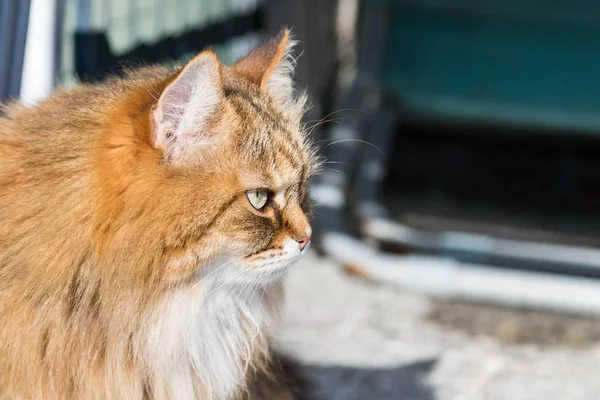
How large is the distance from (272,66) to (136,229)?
50 centimetres

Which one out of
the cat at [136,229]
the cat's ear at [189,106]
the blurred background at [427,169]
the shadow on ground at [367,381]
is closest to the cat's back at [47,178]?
the cat at [136,229]

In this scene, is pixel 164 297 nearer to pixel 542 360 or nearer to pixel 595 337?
pixel 542 360

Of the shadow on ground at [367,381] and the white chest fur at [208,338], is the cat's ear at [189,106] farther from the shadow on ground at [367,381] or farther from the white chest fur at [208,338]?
the shadow on ground at [367,381]

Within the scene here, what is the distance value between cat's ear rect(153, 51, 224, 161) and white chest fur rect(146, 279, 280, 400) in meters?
0.28

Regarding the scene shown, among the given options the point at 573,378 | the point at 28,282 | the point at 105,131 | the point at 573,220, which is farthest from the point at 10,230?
the point at 573,220

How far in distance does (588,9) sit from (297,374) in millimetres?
2507

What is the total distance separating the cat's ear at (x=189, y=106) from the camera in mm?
1311

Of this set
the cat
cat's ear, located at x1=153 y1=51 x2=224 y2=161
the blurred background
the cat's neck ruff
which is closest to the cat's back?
the cat

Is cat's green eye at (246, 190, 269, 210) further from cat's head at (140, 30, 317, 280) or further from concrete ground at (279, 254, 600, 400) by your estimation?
concrete ground at (279, 254, 600, 400)

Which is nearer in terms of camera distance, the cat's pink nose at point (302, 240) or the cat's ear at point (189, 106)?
the cat's ear at point (189, 106)

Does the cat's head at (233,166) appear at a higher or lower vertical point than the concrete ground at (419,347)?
higher

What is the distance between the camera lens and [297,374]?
2045 millimetres

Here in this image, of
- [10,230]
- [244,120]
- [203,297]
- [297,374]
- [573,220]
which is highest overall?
[244,120]

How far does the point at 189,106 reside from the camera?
1377 mm
